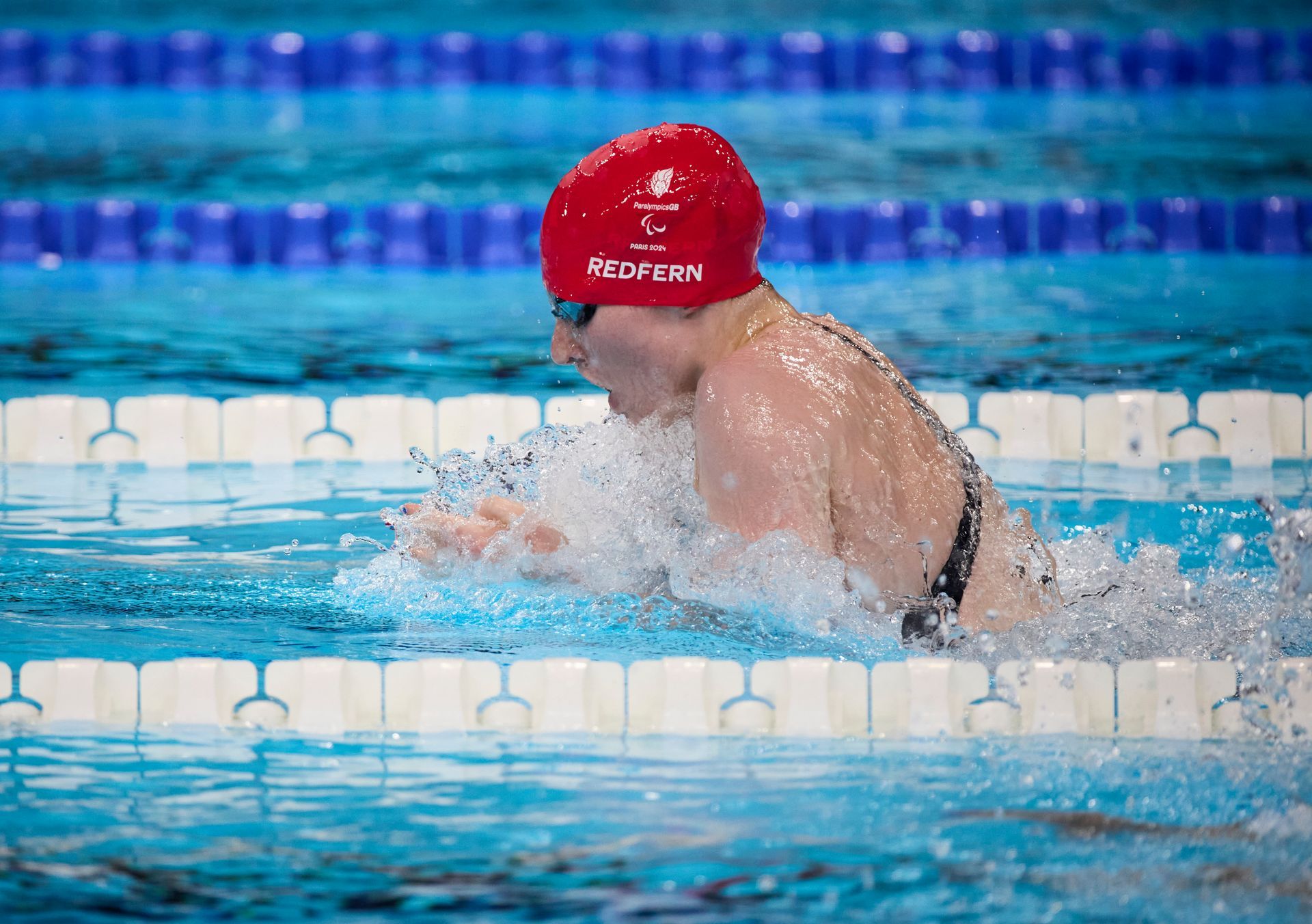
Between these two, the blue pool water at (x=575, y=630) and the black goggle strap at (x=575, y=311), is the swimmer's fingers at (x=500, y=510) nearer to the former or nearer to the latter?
the blue pool water at (x=575, y=630)

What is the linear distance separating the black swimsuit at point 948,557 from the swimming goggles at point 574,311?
0.33 m

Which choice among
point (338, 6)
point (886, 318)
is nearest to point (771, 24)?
point (338, 6)

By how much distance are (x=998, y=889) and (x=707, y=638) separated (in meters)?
0.84

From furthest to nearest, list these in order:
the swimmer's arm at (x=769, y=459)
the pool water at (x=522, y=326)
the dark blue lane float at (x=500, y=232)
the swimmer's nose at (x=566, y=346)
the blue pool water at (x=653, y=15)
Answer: the blue pool water at (x=653, y=15) < the dark blue lane float at (x=500, y=232) < the pool water at (x=522, y=326) < the swimmer's nose at (x=566, y=346) < the swimmer's arm at (x=769, y=459)

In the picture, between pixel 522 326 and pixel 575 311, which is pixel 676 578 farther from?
pixel 522 326

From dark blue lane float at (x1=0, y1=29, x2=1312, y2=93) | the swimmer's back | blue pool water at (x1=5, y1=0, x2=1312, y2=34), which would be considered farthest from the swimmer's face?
blue pool water at (x1=5, y1=0, x2=1312, y2=34)

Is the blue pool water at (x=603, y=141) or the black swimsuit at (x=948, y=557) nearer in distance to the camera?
the black swimsuit at (x=948, y=557)

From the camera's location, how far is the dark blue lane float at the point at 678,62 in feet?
32.4

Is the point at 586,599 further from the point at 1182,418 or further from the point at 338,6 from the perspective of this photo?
the point at 338,6

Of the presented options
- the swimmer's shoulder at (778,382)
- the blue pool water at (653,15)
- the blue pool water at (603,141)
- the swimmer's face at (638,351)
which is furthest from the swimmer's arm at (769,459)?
the blue pool water at (653,15)

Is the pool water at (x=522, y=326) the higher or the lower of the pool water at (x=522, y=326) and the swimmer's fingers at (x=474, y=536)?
the higher

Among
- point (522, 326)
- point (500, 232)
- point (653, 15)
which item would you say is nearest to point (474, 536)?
point (522, 326)

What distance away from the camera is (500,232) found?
6.94 m

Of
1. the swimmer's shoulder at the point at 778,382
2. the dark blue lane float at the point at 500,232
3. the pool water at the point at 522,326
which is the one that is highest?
the dark blue lane float at the point at 500,232
